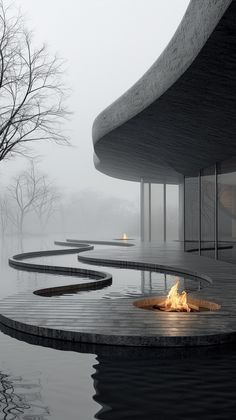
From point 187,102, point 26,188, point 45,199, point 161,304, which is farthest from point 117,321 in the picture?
point 45,199

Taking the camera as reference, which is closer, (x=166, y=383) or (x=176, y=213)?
(x=166, y=383)

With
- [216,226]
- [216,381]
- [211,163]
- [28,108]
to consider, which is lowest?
[216,381]

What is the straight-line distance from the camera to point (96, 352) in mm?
6133

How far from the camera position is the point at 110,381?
5.05m

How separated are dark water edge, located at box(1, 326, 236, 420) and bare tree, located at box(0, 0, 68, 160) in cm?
1024

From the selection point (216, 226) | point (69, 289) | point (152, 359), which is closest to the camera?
point (152, 359)

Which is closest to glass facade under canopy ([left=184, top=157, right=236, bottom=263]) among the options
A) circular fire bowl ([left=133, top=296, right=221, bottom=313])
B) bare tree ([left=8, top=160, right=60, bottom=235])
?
circular fire bowl ([left=133, top=296, right=221, bottom=313])

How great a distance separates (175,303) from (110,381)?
316cm

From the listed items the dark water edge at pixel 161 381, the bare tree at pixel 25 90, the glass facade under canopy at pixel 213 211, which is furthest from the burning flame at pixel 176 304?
the bare tree at pixel 25 90

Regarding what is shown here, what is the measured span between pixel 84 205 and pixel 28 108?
77603 millimetres

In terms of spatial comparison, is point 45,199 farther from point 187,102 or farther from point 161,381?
point 161,381

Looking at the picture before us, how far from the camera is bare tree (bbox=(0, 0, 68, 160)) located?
1509 centimetres

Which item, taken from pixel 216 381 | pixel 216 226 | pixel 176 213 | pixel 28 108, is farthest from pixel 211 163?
pixel 216 381

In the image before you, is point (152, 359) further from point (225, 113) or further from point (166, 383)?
point (225, 113)
